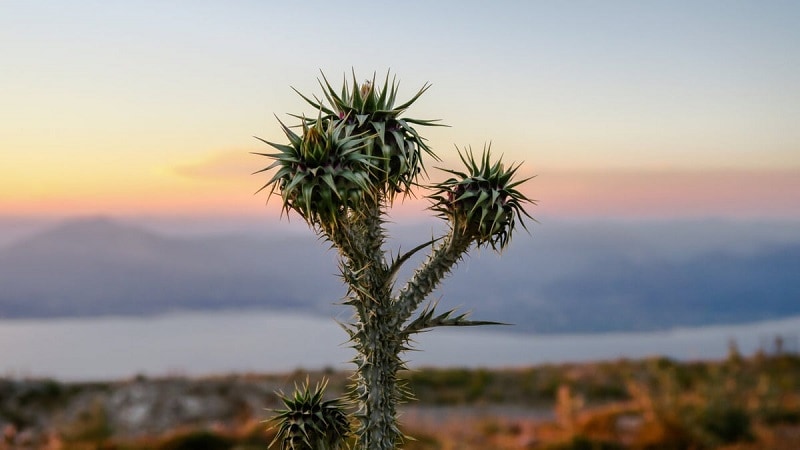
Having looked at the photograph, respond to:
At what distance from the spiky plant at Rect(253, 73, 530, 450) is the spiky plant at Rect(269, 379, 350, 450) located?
0.64ft

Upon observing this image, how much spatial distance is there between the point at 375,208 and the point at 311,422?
1.20 m

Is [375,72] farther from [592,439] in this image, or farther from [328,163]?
[592,439]

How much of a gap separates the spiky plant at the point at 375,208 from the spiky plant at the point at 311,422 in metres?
0.20

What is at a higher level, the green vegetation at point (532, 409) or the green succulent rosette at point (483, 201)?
the green succulent rosette at point (483, 201)

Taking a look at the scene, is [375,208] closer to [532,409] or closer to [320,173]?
[320,173]

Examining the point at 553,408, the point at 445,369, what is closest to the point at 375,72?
the point at 553,408

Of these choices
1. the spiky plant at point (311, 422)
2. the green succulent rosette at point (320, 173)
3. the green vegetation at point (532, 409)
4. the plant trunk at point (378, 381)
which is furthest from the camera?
the green vegetation at point (532, 409)

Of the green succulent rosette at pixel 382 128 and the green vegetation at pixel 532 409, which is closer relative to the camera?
the green succulent rosette at pixel 382 128

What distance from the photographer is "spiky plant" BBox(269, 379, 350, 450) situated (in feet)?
12.8

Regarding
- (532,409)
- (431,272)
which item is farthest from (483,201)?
(532,409)

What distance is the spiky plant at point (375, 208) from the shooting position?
3.23 meters

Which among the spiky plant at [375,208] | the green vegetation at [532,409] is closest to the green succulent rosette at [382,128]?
the spiky plant at [375,208]

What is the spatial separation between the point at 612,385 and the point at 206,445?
21363 millimetres

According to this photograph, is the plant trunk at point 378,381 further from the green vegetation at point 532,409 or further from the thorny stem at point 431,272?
the green vegetation at point 532,409
